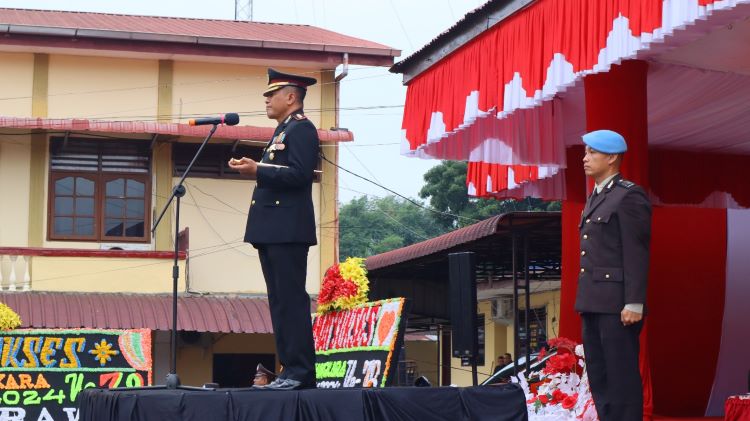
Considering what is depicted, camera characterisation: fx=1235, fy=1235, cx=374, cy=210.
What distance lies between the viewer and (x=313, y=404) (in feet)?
20.1

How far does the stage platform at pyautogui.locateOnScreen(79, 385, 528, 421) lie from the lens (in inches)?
233

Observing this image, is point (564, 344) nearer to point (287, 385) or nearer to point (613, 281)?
point (613, 281)

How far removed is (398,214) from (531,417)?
166ft

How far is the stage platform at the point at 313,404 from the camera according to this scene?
19.4ft

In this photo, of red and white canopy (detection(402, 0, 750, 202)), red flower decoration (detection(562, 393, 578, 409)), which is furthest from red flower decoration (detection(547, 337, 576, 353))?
red and white canopy (detection(402, 0, 750, 202))

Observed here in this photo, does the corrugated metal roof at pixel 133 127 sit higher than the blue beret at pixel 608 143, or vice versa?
the corrugated metal roof at pixel 133 127

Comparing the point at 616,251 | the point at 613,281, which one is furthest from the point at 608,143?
the point at 613,281

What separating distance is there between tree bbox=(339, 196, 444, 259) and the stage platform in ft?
147

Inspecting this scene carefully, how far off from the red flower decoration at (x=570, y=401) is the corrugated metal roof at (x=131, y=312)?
→ 11.6 metres

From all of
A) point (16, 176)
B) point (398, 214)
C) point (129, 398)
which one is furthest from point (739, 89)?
point (398, 214)

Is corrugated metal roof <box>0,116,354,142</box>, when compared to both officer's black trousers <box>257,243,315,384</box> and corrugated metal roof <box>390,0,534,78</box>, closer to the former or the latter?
corrugated metal roof <box>390,0,534,78</box>

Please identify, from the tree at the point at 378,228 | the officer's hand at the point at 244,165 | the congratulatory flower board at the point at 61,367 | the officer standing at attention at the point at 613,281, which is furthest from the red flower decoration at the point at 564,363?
the tree at the point at 378,228

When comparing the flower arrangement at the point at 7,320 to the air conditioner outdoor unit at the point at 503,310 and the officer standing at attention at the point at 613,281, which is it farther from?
the air conditioner outdoor unit at the point at 503,310

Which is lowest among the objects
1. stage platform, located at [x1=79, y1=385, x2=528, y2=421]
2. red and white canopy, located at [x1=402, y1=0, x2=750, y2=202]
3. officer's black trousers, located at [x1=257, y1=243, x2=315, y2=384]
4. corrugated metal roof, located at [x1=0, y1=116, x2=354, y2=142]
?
stage platform, located at [x1=79, y1=385, x2=528, y2=421]
